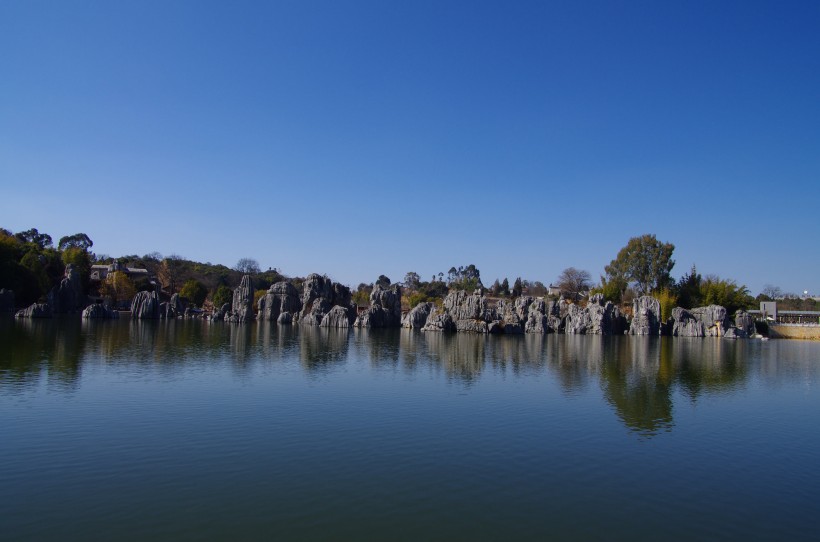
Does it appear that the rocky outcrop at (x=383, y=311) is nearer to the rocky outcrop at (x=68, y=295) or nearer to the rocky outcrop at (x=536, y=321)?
the rocky outcrop at (x=536, y=321)

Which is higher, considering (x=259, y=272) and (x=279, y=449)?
(x=259, y=272)

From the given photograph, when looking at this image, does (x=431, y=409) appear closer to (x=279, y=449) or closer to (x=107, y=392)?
(x=279, y=449)

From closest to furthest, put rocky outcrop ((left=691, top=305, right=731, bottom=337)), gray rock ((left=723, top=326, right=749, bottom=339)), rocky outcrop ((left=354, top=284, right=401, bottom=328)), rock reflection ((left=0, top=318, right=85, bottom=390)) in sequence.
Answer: rock reflection ((left=0, top=318, right=85, bottom=390))
gray rock ((left=723, top=326, right=749, bottom=339))
rocky outcrop ((left=691, top=305, right=731, bottom=337))
rocky outcrop ((left=354, top=284, right=401, bottom=328))

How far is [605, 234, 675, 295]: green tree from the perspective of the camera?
278 ft

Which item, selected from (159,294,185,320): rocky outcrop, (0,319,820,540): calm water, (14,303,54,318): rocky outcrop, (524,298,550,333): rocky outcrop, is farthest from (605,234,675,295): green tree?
(14,303,54,318): rocky outcrop

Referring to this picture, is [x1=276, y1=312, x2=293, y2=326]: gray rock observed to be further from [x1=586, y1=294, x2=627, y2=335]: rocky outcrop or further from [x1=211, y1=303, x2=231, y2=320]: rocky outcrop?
[x1=586, y1=294, x2=627, y2=335]: rocky outcrop

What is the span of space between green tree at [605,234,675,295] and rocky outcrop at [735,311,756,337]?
13.3 m

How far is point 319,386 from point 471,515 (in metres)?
14.8

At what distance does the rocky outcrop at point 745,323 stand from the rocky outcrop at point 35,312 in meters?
87.7

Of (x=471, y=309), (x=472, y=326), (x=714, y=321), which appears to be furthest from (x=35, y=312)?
(x=714, y=321)

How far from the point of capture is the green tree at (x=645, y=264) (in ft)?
278

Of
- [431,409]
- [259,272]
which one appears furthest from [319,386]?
[259,272]

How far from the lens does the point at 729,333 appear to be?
6950 centimetres

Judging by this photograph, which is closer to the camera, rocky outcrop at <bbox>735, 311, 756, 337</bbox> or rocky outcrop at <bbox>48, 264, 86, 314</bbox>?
rocky outcrop at <bbox>735, 311, 756, 337</bbox>
